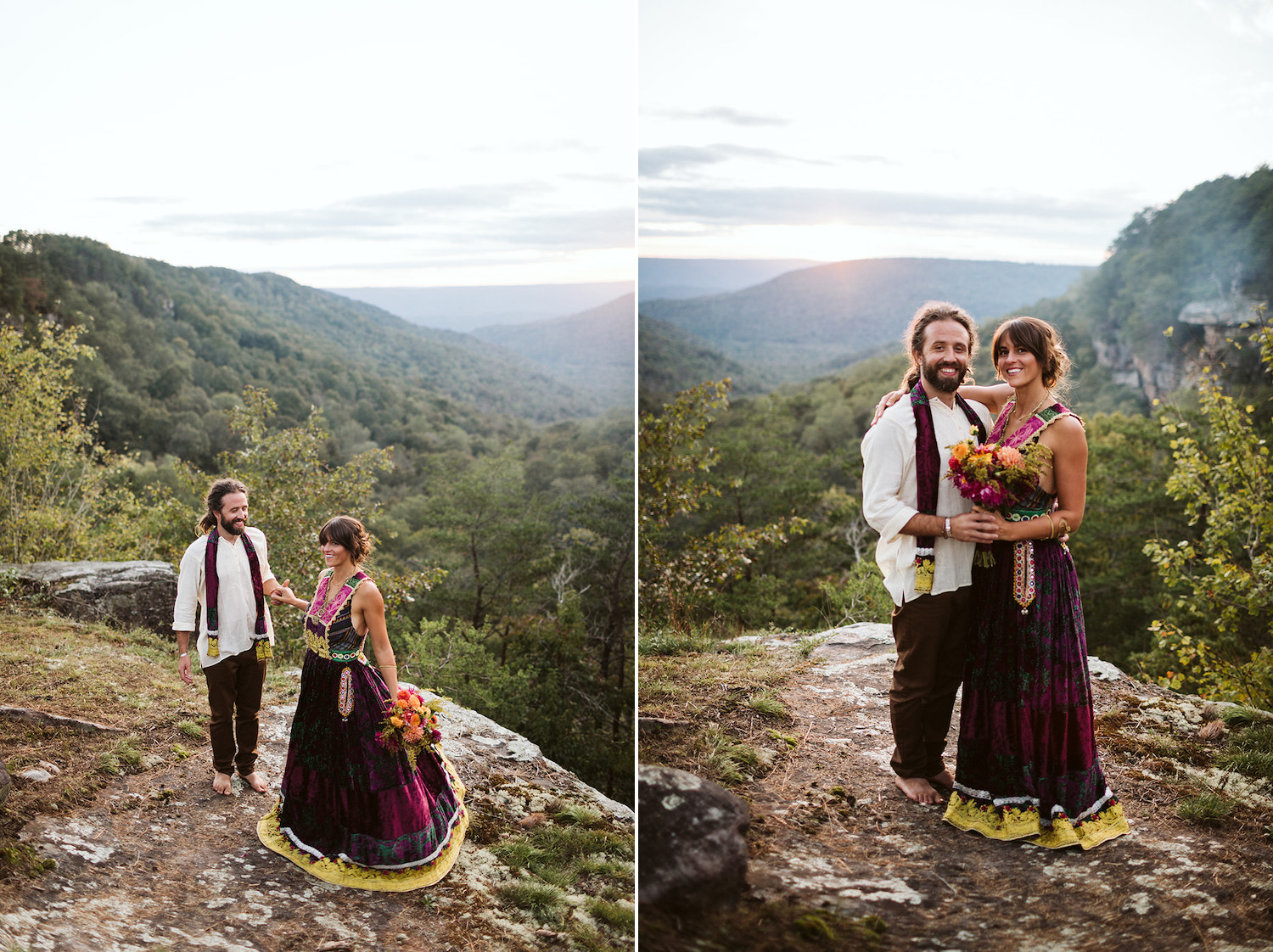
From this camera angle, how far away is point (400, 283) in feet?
18.9

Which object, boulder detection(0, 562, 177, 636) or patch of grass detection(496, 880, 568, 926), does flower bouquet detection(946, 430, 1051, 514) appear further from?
boulder detection(0, 562, 177, 636)

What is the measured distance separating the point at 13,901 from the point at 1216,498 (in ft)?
22.3

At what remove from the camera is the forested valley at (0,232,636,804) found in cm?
480

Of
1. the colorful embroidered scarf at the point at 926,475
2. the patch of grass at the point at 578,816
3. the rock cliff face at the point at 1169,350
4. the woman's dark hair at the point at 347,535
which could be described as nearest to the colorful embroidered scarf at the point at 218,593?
the woman's dark hair at the point at 347,535

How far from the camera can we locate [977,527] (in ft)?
9.59

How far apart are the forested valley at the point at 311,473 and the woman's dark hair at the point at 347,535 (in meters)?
1.33

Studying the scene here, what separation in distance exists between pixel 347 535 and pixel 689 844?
1.69 metres

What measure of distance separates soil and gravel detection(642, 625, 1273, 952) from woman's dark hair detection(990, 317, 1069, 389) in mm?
1636

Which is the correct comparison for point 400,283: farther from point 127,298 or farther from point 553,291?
point 127,298

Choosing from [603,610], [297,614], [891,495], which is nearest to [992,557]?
[891,495]

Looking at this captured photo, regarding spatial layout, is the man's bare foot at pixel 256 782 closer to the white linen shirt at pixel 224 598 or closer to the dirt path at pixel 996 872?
the white linen shirt at pixel 224 598

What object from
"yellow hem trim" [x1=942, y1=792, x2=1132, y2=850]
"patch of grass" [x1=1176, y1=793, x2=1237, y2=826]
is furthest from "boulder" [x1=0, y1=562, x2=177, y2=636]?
"patch of grass" [x1=1176, y1=793, x2=1237, y2=826]

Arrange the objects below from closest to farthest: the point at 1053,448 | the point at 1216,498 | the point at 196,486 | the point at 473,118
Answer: the point at 1053,448 → the point at 196,486 → the point at 473,118 → the point at 1216,498

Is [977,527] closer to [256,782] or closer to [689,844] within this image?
[689,844]
